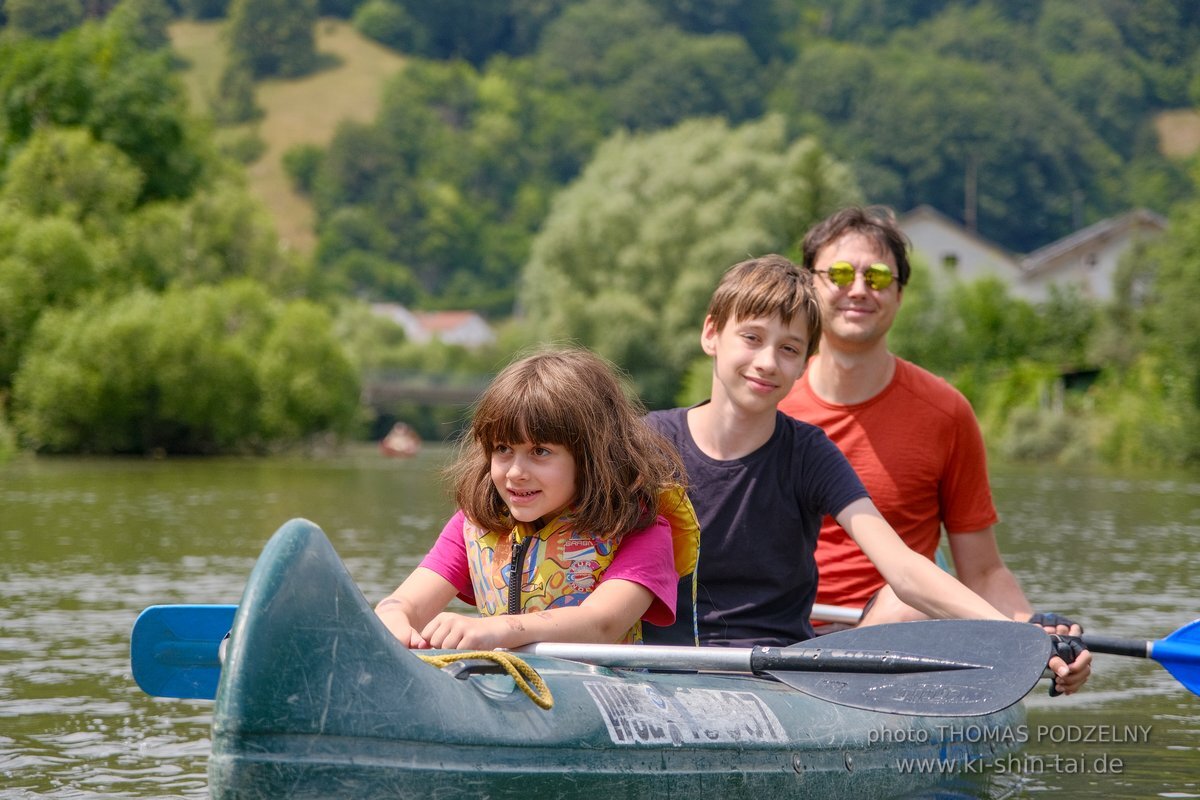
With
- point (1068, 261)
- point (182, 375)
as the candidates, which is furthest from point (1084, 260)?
point (182, 375)

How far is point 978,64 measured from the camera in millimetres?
115062

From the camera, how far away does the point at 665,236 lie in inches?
1353

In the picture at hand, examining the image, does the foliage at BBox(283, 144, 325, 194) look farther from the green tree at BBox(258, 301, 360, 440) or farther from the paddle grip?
the paddle grip

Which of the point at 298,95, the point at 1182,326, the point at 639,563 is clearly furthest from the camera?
the point at 298,95

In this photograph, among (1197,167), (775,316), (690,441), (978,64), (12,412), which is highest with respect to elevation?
(978,64)

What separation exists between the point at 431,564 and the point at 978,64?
11731 cm

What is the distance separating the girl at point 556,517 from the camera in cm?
358

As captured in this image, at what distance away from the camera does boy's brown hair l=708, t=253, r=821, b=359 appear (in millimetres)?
4102

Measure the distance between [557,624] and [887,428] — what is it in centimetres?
193

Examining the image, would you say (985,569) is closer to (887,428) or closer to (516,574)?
(887,428)

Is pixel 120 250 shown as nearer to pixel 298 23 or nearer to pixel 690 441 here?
pixel 690 441

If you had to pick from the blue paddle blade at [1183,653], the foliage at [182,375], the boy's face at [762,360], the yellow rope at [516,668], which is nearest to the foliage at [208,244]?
the foliage at [182,375]

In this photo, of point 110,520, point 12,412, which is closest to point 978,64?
point 12,412

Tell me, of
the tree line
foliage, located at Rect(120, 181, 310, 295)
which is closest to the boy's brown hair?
the tree line
